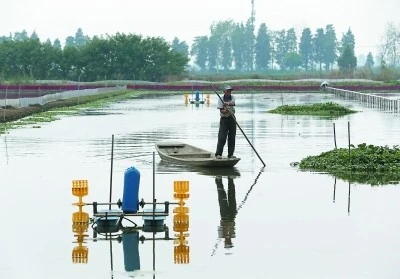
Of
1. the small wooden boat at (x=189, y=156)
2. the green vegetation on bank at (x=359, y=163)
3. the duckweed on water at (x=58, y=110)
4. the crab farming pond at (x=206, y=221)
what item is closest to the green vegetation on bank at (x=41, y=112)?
the duckweed on water at (x=58, y=110)

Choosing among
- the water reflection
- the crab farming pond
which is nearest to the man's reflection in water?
the crab farming pond

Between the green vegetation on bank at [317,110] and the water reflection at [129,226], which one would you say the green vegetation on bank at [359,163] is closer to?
the water reflection at [129,226]

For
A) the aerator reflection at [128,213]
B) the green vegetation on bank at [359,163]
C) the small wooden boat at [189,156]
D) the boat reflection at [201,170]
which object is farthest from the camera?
the small wooden boat at [189,156]

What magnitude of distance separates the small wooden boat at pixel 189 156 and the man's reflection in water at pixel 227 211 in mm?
1224

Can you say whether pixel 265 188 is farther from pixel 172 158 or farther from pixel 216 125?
pixel 216 125

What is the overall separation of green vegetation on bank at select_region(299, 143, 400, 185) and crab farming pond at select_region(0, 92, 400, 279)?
68cm

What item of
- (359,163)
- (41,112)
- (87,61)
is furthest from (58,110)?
(87,61)

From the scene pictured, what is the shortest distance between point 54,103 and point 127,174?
171 feet

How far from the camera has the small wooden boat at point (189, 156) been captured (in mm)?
24328

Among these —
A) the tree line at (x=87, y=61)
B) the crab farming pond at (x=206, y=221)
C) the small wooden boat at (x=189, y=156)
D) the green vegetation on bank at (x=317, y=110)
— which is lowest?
the crab farming pond at (x=206, y=221)

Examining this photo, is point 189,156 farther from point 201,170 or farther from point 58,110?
point 58,110

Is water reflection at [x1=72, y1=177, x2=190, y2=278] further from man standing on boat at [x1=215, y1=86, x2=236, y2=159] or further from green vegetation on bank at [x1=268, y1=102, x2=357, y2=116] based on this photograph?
green vegetation on bank at [x1=268, y1=102, x2=357, y2=116]

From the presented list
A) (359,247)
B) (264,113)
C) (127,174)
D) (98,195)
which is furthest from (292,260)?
(264,113)

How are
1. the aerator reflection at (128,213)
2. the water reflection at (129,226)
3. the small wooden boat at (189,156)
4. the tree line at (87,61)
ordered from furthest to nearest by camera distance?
the tree line at (87,61) → the small wooden boat at (189,156) → the aerator reflection at (128,213) → the water reflection at (129,226)
